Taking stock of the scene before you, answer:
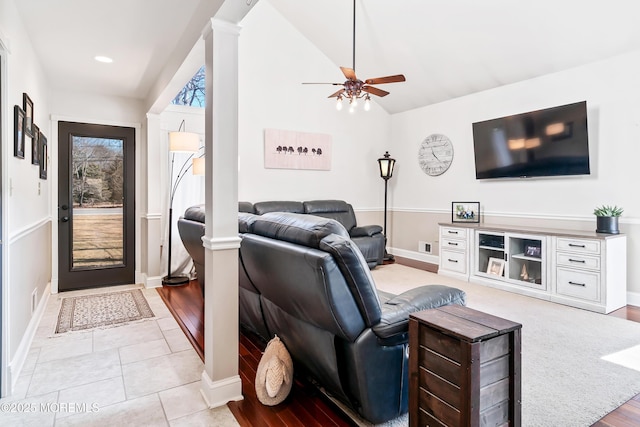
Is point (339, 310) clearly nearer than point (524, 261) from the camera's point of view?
Yes

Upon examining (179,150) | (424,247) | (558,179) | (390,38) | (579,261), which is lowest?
(424,247)

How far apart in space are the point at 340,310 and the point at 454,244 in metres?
3.89

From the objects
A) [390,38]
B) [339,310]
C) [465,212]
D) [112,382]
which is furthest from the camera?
[465,212]

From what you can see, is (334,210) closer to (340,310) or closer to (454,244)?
(454,244)

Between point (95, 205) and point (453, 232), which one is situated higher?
point (95, 205)

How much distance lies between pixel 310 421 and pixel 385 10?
483 centimetres

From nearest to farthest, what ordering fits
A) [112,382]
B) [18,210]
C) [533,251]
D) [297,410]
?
[297,410] → [112,382] → [18,210] → [533,251]

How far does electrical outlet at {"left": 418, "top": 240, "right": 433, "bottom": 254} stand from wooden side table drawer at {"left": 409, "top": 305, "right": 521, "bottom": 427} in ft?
16.0

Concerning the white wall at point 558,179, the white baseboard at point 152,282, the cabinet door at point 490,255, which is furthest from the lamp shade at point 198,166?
the white wall at point 558,179

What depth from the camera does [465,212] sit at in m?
5.55

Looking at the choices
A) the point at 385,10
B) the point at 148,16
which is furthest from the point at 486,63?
the point at 148,16

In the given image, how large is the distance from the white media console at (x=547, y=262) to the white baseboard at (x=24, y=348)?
4682 mm

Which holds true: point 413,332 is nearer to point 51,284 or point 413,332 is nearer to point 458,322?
point 458,322

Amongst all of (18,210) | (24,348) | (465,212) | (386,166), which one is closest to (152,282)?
(24,348)
